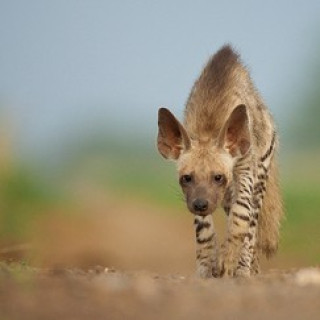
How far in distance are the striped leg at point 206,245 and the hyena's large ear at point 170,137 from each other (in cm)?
84

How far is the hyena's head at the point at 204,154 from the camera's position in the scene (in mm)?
10867

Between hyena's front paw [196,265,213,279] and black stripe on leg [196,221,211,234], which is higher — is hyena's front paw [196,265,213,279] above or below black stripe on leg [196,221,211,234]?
below

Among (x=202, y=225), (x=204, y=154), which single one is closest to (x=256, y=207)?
(x=202, y=225)

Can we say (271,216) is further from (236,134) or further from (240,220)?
(236,134)

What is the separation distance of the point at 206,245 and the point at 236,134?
50.7 inches

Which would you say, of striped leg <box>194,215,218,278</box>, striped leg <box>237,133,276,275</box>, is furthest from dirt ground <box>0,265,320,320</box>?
striped leg <box>237,133,276,275</box>

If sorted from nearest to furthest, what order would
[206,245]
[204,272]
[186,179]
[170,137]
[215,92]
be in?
[186,179] → [170,137] → [204,272] → [206,245] → [215,92]

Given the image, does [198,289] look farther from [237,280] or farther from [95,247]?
[95,247]

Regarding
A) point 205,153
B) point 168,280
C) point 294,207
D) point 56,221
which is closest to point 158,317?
point 168,280

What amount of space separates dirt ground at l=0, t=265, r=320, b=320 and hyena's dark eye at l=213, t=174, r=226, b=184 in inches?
92.7

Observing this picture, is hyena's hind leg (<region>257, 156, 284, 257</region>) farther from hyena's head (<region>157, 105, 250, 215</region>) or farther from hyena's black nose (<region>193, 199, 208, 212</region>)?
hyena's black nose (<region>193, 199, 208, 212</region>)

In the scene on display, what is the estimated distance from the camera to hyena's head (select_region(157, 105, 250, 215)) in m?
10.9

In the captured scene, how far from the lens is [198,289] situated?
8.57 meters

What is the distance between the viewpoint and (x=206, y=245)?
11.7 meters
